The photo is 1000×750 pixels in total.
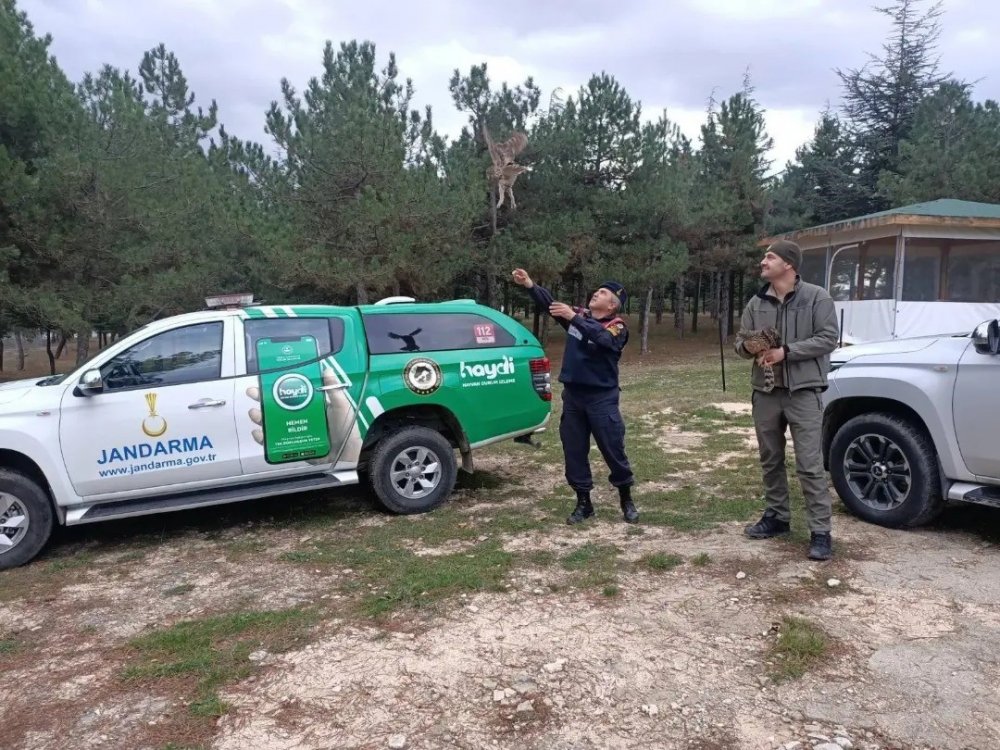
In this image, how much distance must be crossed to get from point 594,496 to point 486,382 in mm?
1334

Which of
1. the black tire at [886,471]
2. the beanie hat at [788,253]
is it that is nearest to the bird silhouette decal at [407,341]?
the beanie hat at [788,253]

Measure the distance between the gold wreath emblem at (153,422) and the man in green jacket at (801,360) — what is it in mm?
3920

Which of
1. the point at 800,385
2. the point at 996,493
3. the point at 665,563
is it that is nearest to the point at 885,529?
the point at 996,493

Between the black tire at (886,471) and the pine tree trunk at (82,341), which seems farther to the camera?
the pine tree trunk at (82,341)

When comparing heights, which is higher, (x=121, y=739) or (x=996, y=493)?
(x=996, y=493)

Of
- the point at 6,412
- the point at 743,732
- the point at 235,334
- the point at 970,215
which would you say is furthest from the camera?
the point at 970,215

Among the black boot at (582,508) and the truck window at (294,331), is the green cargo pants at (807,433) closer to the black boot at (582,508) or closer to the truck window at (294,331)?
the black boot at (582,508)

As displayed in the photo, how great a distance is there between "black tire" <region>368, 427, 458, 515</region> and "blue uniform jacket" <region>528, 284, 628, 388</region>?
131 centimetres

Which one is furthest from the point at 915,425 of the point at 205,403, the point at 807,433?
the point at 205,403

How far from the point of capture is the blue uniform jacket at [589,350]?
4.88 m

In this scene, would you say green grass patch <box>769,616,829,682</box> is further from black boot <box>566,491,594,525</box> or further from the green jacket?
black boot <box>566,491,594,525</box>

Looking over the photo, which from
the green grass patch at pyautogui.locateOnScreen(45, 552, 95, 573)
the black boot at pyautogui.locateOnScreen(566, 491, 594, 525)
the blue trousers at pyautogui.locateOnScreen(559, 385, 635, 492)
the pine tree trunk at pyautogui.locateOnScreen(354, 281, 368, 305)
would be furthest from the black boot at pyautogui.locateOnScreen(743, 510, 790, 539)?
the pine tree trunk at pyautogui.locateOnScreen(354, 281, 368, 305)

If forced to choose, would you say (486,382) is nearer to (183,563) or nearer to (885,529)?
(183,563)

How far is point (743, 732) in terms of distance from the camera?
8.64 feet
